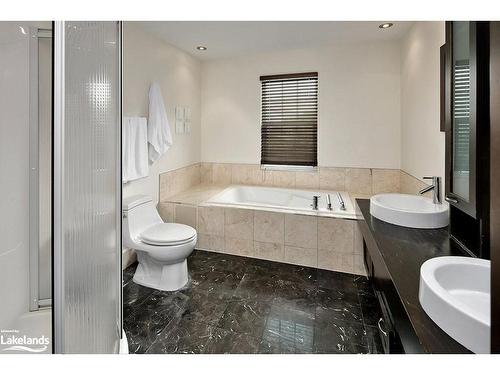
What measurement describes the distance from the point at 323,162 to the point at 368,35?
152 centimetres

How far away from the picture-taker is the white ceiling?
2.55 metres

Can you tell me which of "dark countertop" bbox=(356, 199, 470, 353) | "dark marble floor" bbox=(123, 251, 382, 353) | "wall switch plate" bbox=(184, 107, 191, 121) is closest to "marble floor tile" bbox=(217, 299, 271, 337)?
"dark marble floor" bbox=(123, 251, 382, 353)

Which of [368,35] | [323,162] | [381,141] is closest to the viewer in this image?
[368,35]

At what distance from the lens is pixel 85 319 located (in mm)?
850

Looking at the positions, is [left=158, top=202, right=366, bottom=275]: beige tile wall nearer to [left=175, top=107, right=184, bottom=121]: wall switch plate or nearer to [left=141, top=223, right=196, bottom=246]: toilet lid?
[left=141, top=223, right=196, bottom=246]: toilet lid

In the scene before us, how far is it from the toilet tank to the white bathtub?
638 mm

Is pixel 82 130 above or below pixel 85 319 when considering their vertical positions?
above

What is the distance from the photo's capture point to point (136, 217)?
2279mm

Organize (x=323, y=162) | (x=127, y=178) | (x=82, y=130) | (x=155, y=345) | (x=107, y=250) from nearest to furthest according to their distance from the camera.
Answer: (x=82, y=130) < (x=107, y=250) < (x=155, y=345) < (x=127, y=178) < (x=323, y=162)

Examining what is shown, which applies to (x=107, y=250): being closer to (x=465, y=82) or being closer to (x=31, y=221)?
(x=31, y=221)

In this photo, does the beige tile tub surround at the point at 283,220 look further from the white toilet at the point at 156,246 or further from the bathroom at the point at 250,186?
the white toilet at the point at 156,246

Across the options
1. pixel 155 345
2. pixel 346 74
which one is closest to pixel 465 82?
pixel 155 345

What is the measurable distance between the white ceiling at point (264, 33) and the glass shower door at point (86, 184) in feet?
5.90

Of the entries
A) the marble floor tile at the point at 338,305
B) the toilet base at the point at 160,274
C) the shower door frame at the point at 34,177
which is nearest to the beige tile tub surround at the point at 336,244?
the marble floor tile at the point at 338,305
